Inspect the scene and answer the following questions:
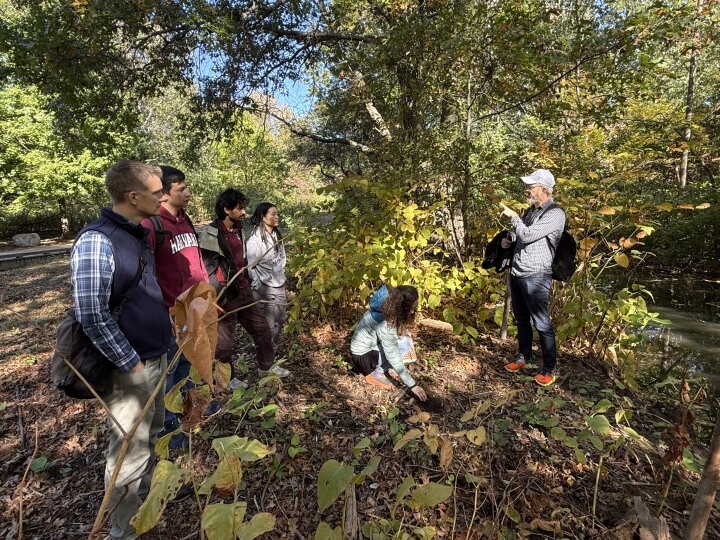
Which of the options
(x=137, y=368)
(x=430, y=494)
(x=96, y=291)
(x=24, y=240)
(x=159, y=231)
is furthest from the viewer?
(x=24, y=240)

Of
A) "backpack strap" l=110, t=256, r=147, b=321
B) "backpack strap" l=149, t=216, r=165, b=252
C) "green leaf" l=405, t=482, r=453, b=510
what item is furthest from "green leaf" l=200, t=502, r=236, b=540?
"backpack strap" l=149, t=216, r=165, b=252

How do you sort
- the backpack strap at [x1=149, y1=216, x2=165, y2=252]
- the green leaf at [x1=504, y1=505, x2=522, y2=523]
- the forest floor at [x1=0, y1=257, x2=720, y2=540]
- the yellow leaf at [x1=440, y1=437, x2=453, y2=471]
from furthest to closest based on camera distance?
the backpack strap at [x1=149, y1=216, x2=165, y2=252]
the forest floor at [x1=0, y1=257, x2=720, y2=540]
the green leaf at [x1=504, y1=505, x2=522, y2=523]
the yellow leaf at [x1=440, y1=437, x2=453, y2=471]

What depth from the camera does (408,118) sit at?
541cm

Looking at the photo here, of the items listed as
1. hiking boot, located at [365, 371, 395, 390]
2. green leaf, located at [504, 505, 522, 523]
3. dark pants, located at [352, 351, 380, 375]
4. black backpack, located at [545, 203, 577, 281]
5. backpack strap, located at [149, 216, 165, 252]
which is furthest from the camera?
dark pants, located at [352, 351, 380, 375]

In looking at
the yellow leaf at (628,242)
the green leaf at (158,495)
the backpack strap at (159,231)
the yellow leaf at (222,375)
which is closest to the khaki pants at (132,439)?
the backpack strap at (159,231)

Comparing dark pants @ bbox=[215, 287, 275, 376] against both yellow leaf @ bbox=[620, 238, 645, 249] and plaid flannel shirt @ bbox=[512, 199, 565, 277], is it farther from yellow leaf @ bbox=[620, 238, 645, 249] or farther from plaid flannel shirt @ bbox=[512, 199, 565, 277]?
yellow leaf @ bbox=[620, 238, 645, 249]

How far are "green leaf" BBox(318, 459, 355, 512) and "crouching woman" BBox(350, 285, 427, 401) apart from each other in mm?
1931

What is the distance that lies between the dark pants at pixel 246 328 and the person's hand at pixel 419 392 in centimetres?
125

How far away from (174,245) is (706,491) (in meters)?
2.79

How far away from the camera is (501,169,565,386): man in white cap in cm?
312

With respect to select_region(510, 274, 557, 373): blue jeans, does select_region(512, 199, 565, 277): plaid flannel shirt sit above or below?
above

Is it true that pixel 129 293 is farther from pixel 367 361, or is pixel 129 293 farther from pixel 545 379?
pixel 545 379

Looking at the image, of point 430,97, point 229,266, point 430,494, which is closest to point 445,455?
point 430,494

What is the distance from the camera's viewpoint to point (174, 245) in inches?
97.0
